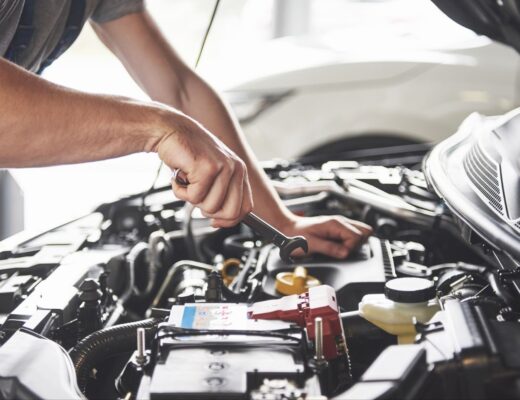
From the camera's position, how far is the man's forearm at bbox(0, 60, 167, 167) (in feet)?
3.59

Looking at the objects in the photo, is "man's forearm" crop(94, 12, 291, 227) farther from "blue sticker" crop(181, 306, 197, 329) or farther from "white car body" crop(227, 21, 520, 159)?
"white car body" crop(227, 21, 520, 159)

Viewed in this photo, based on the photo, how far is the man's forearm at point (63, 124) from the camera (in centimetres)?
109

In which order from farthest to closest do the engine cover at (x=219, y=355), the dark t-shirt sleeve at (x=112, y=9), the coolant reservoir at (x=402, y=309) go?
the dark t-shirt sleeve at (x=112, y=9) < the coolant reservoir at (x=402, y=309) < the engine cover at (x=219, y=355)

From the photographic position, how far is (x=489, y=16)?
1.52 m

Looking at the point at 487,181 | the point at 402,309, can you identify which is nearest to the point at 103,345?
the point at 402,309

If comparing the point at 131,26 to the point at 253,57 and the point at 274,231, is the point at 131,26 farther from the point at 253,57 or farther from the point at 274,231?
the point at 253,57

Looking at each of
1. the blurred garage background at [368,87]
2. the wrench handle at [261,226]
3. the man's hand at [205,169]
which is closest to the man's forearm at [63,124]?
the man's hand at [205,169]

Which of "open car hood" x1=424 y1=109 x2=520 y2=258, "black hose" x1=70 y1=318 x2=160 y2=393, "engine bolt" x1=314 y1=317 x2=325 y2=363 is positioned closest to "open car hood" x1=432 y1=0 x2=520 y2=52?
"open car hood" x1=424 y1=109 x2=520 y2=258

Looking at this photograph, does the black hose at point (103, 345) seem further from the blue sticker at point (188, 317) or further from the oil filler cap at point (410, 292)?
the oil filler cap at point (410, 292)

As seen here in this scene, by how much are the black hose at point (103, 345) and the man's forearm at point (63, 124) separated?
0.91 ft

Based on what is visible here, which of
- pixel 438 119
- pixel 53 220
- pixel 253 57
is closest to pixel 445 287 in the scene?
pixel 53 220

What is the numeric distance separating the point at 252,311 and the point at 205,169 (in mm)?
228

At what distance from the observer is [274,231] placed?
1310 millimetres

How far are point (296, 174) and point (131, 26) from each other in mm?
753
